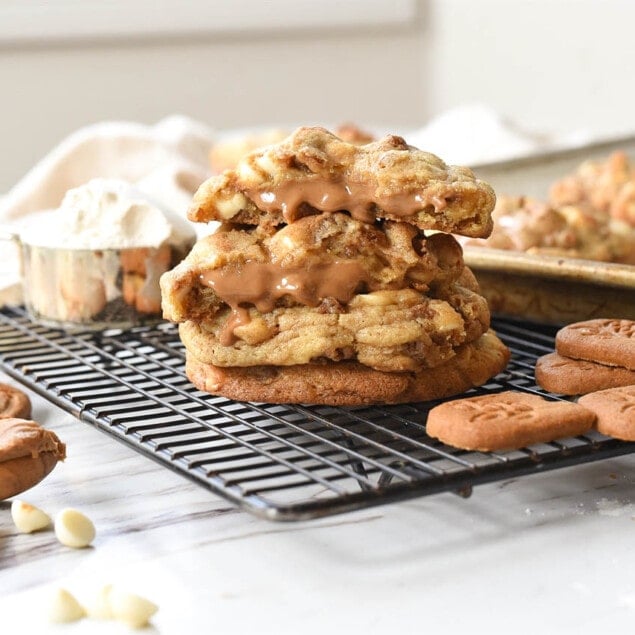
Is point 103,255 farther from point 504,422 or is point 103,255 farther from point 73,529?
point 504,422

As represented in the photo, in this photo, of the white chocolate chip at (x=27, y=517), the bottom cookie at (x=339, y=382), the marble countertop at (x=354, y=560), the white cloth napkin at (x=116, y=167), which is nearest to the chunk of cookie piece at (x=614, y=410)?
the marble countertop at (x=354, y=560)

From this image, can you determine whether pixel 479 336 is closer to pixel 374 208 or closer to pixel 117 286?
pixel 374 208

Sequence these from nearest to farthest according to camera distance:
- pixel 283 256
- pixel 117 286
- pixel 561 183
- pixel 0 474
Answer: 1. pixel 0 474
2. pixel 283 256
3. pixel 117 286
4. pixel 561 183

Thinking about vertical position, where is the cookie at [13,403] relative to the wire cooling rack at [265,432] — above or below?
below

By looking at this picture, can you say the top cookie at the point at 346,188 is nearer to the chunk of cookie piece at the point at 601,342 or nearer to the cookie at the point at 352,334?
the cookie at the point at 352,334

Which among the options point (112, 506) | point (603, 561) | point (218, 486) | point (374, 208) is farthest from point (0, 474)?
point (603, 561)

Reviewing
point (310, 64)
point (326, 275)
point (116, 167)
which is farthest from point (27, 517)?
point (310, 64)
